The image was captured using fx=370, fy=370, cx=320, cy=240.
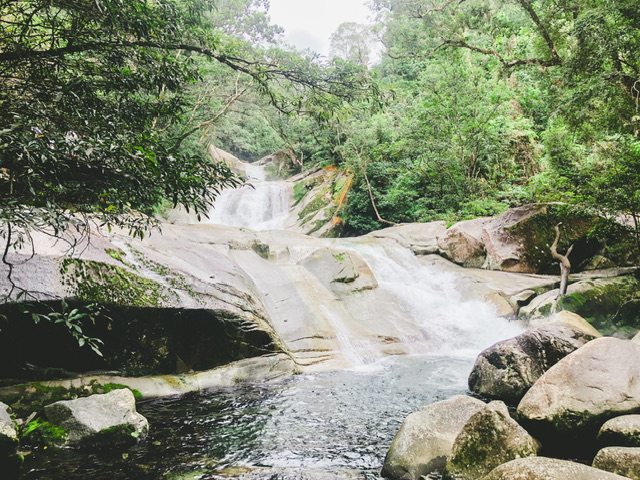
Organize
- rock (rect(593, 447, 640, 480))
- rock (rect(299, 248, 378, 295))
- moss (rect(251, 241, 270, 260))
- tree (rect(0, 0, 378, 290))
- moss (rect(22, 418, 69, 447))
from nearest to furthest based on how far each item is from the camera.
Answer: tree (rect(0, 0, 378, 290)) < rock (rect(593, 447, 640, 480)) < moss (rect(22, 418, 69, 447)) < rock (rect(299, 248, 378, 295)) < moss (rect(251, 241, 270, 260))

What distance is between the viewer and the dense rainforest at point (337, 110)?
3279mm

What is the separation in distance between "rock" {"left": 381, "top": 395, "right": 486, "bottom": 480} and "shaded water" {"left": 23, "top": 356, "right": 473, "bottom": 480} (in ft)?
1.06

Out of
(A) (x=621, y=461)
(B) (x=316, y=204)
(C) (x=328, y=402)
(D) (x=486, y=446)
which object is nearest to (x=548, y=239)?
(C) (x=328, y=402)

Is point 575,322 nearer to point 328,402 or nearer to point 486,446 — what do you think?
point 486,446

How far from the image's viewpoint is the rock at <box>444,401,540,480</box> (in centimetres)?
349

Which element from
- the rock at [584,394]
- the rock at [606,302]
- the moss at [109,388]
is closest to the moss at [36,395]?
the moss at [109,388]

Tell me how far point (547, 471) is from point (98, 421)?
488 centimetres

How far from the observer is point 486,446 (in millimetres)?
3555

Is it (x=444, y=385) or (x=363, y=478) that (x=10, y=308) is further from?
(x=444, y=385)

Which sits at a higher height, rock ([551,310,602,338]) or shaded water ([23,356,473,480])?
rock ([551,310,602,338])

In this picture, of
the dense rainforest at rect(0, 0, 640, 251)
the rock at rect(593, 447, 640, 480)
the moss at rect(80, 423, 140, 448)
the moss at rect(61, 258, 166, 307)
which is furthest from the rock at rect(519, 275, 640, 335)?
the moss at rect(80, 423, 140, 448)

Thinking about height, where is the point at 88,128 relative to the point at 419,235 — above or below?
above

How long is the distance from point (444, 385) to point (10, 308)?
7.06 m

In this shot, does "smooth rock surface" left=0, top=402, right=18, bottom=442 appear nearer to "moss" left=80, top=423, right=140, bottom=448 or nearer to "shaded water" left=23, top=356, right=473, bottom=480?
"shaded water" left=23, top=356, right=473, bottom=480
